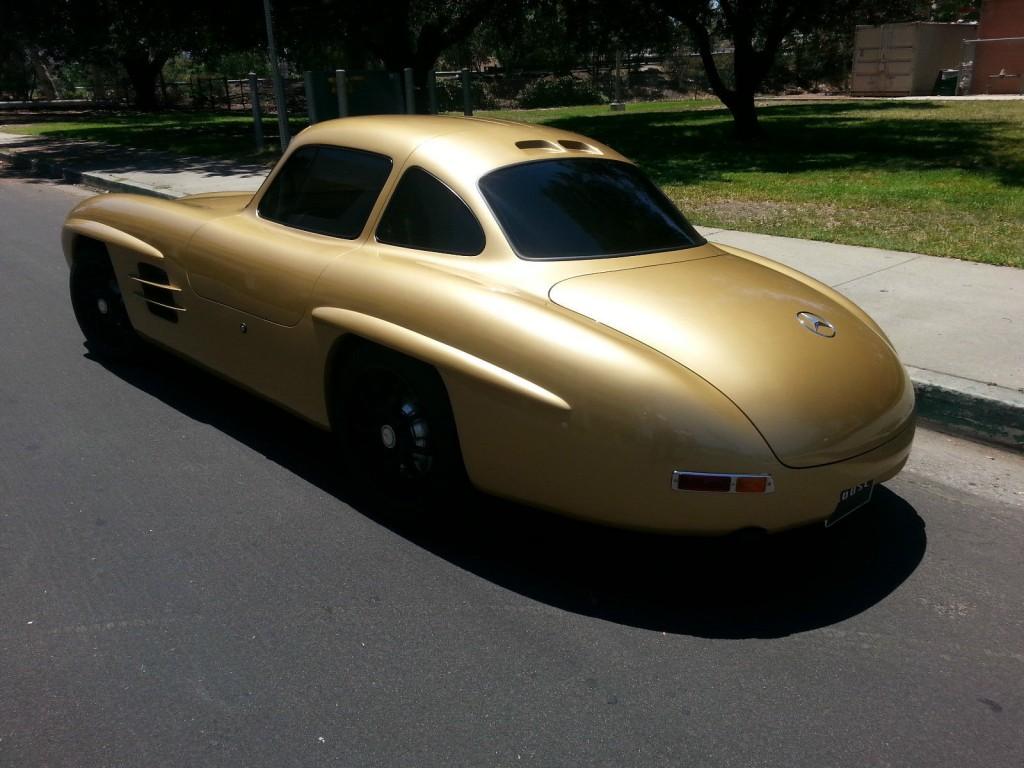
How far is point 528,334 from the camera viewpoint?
3100mm

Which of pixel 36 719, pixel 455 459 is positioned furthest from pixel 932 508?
pixel 36 719

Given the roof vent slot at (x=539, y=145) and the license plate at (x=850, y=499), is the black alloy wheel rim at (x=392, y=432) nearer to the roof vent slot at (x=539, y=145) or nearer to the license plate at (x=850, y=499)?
the roof vent slot at (x=539, y=145)

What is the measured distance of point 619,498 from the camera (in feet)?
9.76

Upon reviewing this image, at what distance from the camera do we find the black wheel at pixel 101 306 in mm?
5410

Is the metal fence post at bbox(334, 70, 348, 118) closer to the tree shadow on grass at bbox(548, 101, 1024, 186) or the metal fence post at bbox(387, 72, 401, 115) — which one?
the metal fence post at bbox(387, 72, 401, 115)

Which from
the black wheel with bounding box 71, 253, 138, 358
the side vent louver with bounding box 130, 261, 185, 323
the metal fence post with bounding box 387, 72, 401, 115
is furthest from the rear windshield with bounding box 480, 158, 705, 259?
the metal fence post with bounding box 387, 72, 401, 115

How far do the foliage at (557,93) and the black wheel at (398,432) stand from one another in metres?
33.3

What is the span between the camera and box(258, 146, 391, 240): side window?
399cm

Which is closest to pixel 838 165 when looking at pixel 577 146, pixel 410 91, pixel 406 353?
pixel 410 91

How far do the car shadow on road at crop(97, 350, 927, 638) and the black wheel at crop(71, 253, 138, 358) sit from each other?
2.15 metres

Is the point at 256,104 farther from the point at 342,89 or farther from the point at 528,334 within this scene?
the point at 528,334

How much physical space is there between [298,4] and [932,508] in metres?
19.5

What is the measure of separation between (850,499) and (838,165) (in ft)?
38.1

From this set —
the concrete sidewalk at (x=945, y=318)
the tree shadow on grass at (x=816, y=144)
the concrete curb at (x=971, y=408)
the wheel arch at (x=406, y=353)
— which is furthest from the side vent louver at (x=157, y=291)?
the tree shadow on grass at (x=816, y=144)
